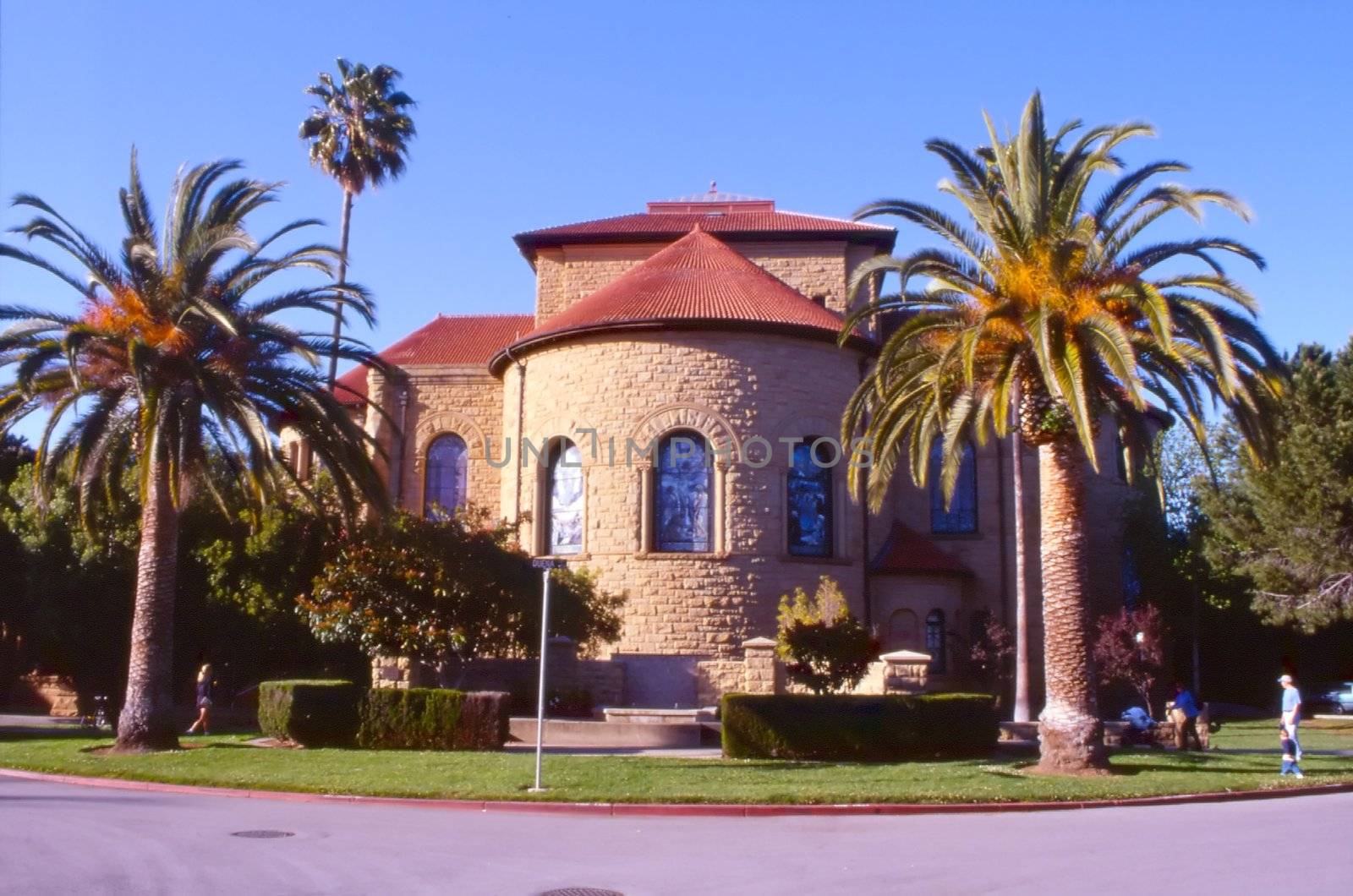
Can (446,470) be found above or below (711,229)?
below

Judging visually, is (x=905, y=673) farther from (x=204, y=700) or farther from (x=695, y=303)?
(x=204, y=700)

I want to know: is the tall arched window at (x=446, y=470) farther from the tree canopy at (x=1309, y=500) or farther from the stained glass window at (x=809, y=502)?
the tree canopy at (x=1309, y=500)

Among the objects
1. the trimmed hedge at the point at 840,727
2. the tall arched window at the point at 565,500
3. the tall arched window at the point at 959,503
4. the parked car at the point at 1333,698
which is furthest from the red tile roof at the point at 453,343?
the parked car at the point at 1333,698

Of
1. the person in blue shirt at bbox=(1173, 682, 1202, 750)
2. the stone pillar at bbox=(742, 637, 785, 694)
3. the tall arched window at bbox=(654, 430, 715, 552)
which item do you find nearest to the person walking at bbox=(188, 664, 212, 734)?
the tall arched window at bbox=(654, 430, 715, 552)

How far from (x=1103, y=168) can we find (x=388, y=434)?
23977 mm

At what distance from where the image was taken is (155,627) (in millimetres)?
20422

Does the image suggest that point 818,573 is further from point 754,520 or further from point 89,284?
point 89,284

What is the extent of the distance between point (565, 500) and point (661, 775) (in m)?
13.8

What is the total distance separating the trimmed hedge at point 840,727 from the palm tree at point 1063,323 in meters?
2.62

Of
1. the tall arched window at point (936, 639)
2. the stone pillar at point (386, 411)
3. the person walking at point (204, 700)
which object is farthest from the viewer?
the stone pillar at point (386, 411)

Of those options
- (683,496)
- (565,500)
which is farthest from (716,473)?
(565,500)

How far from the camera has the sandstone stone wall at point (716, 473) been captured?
28.0 metres

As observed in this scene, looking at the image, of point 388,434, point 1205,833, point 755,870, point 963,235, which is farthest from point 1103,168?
point 388,434

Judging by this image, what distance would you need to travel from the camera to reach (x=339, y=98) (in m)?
45.5
